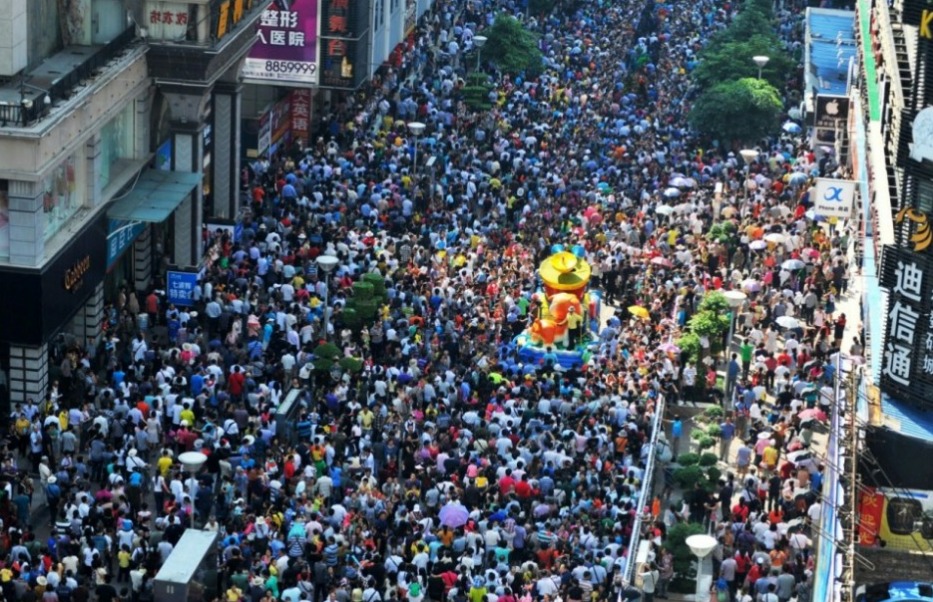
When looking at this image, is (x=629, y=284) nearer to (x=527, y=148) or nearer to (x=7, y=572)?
(x=527, y=148)

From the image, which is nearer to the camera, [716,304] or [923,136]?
[923,136]

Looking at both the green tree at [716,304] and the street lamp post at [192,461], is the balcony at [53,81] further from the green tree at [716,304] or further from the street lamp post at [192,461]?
the green tree at [716,304]

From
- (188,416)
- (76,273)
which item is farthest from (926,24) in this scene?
(76,273)

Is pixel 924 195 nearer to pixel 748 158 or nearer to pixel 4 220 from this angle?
pixel 4 220

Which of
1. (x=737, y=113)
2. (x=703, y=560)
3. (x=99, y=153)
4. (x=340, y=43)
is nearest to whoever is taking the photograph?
(x=703, y=560)

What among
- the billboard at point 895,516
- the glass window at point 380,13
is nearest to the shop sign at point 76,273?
the billboard at point 895,516
